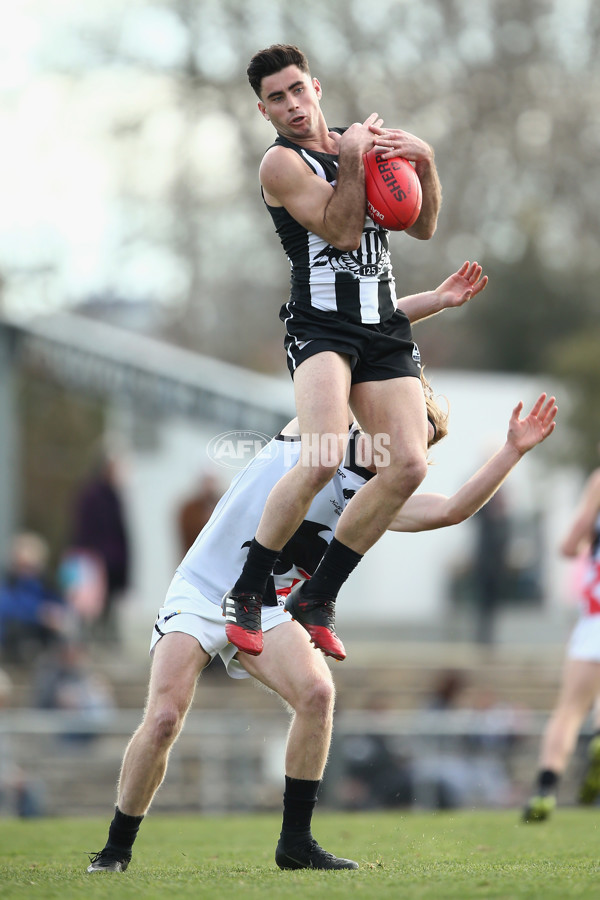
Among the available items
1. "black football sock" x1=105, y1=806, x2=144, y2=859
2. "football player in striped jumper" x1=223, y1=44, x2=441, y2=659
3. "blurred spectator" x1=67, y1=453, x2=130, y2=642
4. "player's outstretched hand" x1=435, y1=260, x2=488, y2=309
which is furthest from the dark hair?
"blurred spectator" x1=67, y1=453, x2=130, y2=642

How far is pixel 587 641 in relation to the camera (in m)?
9.12

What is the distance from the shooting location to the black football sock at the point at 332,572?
19.7 ft

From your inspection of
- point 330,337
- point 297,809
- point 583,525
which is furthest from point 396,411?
point 583,525

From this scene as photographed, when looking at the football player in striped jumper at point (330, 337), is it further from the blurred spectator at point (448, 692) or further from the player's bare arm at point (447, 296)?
the blurred spectator at point (448, 692)

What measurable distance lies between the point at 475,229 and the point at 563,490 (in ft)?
29.9

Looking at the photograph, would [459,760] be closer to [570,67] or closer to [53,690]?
[53,690]

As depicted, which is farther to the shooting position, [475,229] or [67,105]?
[475,229]

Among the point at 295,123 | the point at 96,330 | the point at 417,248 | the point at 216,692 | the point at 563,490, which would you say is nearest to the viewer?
the point at 295,123

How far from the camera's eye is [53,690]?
42.2 feet

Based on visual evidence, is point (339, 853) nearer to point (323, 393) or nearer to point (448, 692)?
point (323, 393)

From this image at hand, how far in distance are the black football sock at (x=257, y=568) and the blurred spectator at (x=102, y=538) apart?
8.38 m

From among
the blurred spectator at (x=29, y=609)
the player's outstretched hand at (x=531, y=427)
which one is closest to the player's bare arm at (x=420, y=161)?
the player's outstretched hand at (x=531, y=427)

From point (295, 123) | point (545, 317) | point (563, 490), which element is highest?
point (545, 317)

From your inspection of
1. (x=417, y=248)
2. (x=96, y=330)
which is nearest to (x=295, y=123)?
(x=96, y=330)
